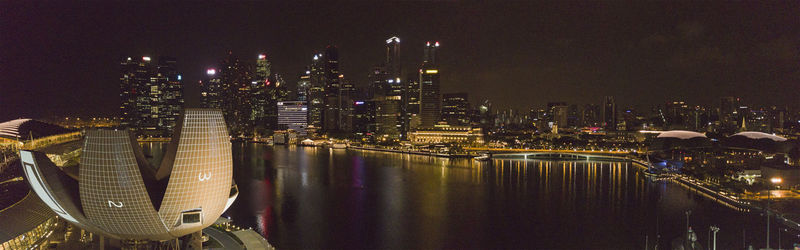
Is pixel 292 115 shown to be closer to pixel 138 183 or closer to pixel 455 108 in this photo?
pixel 455 108

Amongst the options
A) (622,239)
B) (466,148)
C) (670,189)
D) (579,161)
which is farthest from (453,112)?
(622,239)

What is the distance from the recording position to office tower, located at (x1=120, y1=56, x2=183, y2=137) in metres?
54.1

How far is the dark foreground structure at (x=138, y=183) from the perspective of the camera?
6.56m

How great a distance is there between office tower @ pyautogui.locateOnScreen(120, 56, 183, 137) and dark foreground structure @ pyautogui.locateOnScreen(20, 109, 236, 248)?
5147 cm

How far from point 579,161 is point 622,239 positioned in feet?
78.2

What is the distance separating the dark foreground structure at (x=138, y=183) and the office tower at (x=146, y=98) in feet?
169

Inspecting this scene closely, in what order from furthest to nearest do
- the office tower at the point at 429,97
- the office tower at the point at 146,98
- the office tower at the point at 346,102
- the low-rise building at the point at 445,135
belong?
the office tower at the point at 346,102 < the office tower at the point at 429,97 < the office tower at the point at 146,98 < the low-rise building at the point at 445,135

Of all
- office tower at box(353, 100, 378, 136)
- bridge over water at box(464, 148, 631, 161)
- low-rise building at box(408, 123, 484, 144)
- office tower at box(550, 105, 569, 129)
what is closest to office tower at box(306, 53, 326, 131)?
office tower at box(353, 100, 378, 136)

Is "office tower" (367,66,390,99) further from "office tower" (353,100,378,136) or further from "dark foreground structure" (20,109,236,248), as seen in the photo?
"dark foreground structure" (20,109,236,248)

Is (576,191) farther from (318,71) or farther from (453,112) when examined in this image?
(318,71)

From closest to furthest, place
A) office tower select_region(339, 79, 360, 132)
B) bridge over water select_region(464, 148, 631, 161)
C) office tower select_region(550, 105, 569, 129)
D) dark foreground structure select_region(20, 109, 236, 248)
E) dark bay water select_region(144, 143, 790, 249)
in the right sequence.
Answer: dark foreground structure select_region(20, 109, 236, 248)
dark bay water select_region(144, 143, 790, 249)
bridge over water select_region(464, 148, 631, 161)
office tower select_region(339, 79, 360, 132)
office tower select_region(550, 105, 569, 129)

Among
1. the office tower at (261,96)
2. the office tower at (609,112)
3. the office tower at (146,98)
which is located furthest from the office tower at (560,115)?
the office tower at (146,98)

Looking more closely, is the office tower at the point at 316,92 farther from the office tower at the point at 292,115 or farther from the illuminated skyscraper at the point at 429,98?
the illuminated skyscraper at the point at 429,98

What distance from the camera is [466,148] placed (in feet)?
129
